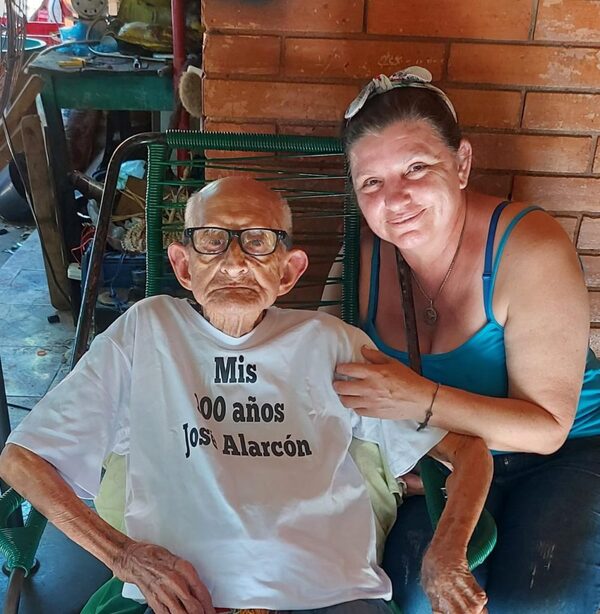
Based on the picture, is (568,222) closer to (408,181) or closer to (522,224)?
(522,224)

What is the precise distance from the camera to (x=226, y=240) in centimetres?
138

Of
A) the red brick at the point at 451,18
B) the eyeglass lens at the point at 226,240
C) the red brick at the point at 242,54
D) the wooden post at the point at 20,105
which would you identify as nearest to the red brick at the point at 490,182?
the red brick at the point at 451,18

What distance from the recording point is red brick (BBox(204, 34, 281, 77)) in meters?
1.89

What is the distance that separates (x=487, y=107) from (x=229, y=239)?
→ 3.18 feet

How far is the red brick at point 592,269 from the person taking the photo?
2.13 metres

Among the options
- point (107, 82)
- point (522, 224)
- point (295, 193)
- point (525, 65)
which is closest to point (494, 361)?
point (522, 224)

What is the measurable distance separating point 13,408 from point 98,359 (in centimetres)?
165

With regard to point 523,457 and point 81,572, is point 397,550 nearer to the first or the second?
point 523,457

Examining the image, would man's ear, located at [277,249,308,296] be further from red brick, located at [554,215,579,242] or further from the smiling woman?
red brick, located at [554,215,579,242]

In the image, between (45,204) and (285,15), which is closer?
(285,15)

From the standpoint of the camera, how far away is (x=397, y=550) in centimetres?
149

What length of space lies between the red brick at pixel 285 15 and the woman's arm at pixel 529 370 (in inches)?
30.6

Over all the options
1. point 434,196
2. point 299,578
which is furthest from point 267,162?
point 299,578

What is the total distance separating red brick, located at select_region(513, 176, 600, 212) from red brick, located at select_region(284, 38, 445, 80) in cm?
41
